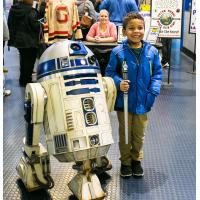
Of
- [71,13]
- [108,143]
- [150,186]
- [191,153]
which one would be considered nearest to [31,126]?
[108,143]

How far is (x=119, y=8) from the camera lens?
588 centimetres

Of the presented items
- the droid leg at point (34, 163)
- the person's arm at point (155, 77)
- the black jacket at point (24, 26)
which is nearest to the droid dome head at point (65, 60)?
the droid leg at point (34, 163)

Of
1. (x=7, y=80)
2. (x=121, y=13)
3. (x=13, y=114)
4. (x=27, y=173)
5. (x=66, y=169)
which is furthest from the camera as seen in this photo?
(x=7, y=80)

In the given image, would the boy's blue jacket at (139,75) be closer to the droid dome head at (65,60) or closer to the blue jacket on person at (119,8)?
the droid dome head at (65,60)

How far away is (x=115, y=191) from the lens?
9.75 feet

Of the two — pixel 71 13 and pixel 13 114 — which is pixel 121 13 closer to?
pixel 71 13

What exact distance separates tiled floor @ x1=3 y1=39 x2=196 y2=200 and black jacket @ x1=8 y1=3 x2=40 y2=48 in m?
0.85

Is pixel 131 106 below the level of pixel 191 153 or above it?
above

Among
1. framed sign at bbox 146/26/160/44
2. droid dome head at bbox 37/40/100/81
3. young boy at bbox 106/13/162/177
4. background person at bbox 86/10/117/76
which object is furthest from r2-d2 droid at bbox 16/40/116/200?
framed sign at bbox 146/26/160/44

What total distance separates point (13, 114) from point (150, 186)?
235 centimetres

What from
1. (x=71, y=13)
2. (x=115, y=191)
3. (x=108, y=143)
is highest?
(x=71, y=13)

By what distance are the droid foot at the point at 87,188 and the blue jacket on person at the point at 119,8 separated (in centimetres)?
360

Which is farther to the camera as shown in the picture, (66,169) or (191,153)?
(191,153)

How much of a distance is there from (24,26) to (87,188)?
12.8 feet
